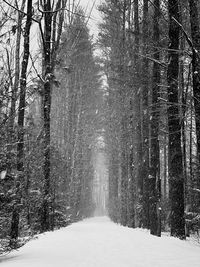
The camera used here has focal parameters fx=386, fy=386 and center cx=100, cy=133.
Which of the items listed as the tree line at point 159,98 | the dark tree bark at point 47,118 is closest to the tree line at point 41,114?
the dark tree bark at point 47,118

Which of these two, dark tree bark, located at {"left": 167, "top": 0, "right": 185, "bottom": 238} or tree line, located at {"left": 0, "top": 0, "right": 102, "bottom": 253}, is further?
dark tree bark, located at {"left": 167, "top": 0, "right": 185, "bottom": 238}

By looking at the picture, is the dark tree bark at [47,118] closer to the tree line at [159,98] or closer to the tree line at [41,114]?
the tree line at [41,114]

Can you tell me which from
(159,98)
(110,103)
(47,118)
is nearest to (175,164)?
(159,98)

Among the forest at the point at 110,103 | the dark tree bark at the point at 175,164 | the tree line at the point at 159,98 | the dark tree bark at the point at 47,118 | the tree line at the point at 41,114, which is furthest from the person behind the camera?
the dark tree bark at the point at 47,118

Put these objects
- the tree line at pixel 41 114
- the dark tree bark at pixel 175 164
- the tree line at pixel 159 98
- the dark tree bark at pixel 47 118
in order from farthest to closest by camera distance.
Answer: the dark tree bark at pixel 47 118 < the dark tree bark at pixel 175 164 < the tree line at pixel 159 98 < the tree line at pixel 41 114

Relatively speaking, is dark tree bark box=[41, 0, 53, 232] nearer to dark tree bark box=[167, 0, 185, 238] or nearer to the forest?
the forest

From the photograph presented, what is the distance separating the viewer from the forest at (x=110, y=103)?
24.5 feet

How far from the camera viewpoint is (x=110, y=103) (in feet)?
92.3

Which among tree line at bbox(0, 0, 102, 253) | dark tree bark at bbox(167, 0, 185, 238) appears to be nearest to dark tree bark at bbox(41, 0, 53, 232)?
tree line at bbox(0, 0, 102, 253)

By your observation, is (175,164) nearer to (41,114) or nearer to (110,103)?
(41,114)

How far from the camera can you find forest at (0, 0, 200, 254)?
7.48 m

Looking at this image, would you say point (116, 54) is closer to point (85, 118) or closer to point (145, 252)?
point (85, 118)

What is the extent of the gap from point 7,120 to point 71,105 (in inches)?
855

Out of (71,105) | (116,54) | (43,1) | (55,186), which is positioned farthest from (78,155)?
(43,1)
